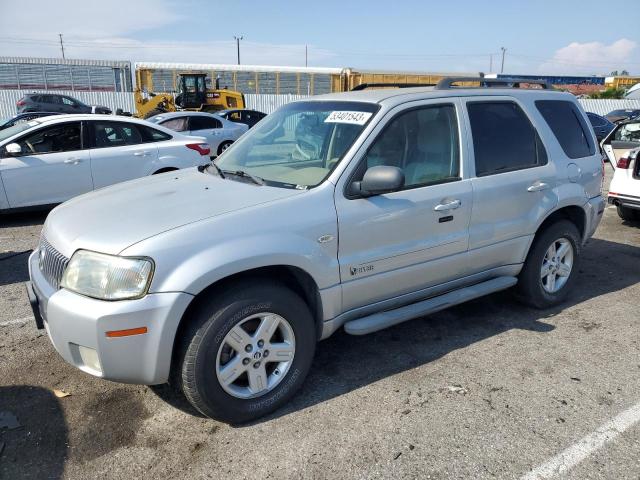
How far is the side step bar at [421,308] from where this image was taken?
3.23m

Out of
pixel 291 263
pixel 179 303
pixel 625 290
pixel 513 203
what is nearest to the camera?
pixel 179 303

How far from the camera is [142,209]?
2.98m

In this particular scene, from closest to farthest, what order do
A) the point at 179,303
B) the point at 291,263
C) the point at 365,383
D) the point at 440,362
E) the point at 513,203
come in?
the point at 179,303 < the point at 291,263 < the point at 365,383 < the point at 440,362 < the point at 513,203

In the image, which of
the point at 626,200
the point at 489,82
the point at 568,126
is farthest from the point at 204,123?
the point at 568,126

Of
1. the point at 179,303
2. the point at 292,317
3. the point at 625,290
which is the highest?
the point at 179,303

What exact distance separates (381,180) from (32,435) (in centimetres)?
242

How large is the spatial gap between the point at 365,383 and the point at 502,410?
0.84 meters

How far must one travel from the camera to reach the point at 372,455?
2654 millimetres

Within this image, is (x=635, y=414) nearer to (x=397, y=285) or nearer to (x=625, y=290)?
(x=397, y=285)

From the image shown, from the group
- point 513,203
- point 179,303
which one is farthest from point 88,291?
point 513,203

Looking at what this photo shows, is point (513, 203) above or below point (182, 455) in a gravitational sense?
above

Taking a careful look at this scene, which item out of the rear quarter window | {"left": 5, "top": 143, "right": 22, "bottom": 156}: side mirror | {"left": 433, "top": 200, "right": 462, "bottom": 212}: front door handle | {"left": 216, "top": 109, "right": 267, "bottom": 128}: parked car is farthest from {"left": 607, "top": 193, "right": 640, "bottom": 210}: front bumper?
{"left": 216, "top": 109, "right": 267, "bottom": 128}: parked car

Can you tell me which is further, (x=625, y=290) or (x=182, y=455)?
(x=625, y=290)

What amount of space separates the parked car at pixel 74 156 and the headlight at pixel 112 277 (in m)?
5.39
